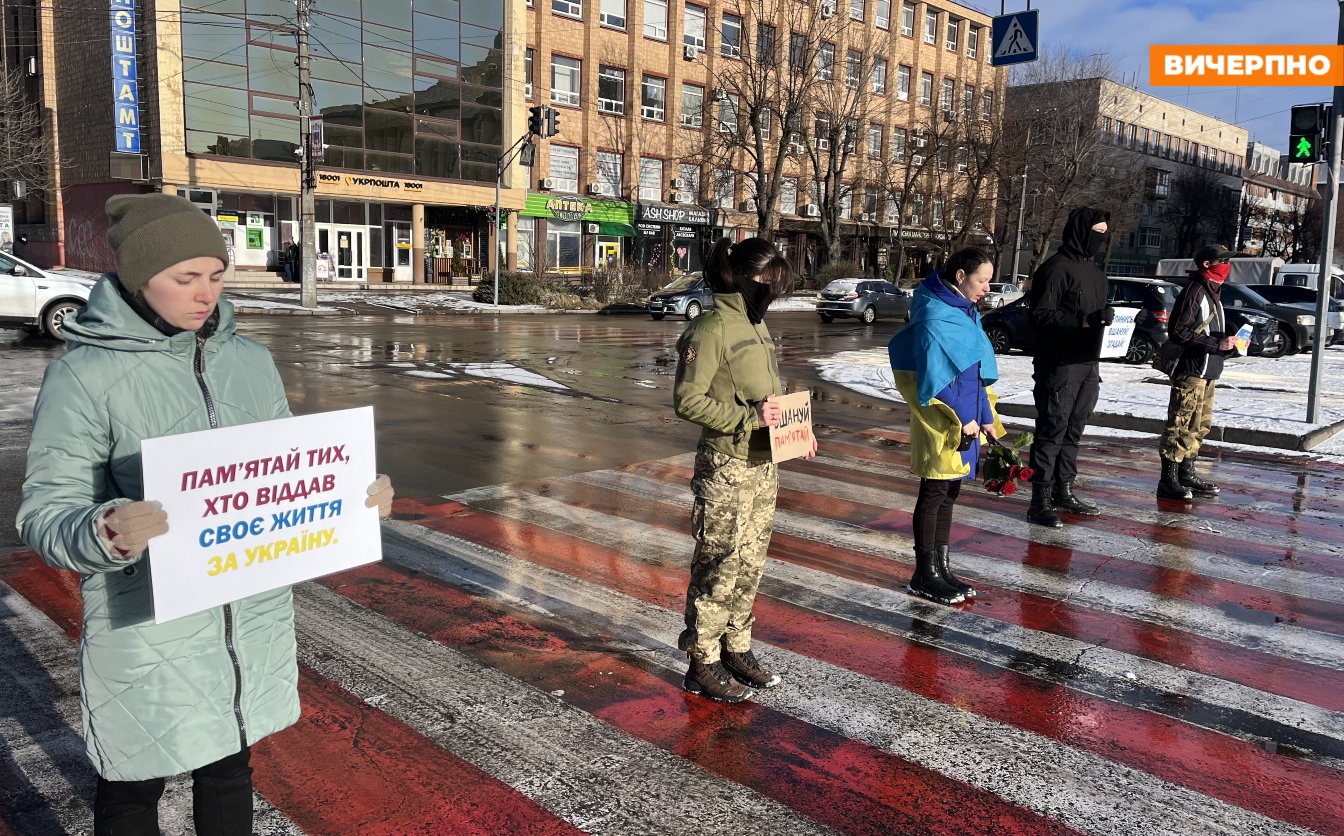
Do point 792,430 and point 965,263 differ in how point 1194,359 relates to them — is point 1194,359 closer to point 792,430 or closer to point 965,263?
point 965,263

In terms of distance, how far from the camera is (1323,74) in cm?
1153

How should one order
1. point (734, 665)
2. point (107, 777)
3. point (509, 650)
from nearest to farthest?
1. point (107, 777)
2. point (734, 665)
3. point (509, 650)

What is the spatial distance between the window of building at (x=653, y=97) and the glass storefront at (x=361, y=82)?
7.81 metres

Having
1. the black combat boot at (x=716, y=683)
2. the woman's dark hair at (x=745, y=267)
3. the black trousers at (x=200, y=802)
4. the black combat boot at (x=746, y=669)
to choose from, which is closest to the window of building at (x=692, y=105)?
the woman's dark hair at (x=745, y=267)

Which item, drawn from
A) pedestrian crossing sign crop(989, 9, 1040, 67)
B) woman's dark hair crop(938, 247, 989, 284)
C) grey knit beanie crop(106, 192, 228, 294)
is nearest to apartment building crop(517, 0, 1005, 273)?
pedestrian crossing sign crop(989, 9, 1040, 67)

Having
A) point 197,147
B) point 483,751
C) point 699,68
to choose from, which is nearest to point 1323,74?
point 483,751

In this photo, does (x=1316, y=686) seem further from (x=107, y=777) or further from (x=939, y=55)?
(x=939, y=55)

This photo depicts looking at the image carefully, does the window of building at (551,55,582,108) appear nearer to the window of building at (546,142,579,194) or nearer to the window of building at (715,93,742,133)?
the window of building at (546,142,579,194)

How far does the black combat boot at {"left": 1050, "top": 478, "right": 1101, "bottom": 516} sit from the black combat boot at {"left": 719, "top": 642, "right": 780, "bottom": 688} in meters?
3.90

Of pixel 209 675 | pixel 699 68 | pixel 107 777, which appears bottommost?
pixel 107 777

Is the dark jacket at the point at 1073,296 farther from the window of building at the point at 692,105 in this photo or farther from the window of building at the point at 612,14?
the window of building at the point at 692,105

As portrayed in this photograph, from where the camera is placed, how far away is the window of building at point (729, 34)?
4834 centimetres

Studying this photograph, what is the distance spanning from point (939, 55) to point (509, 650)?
206 feet

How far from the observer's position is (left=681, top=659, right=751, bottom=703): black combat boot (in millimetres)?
4023
